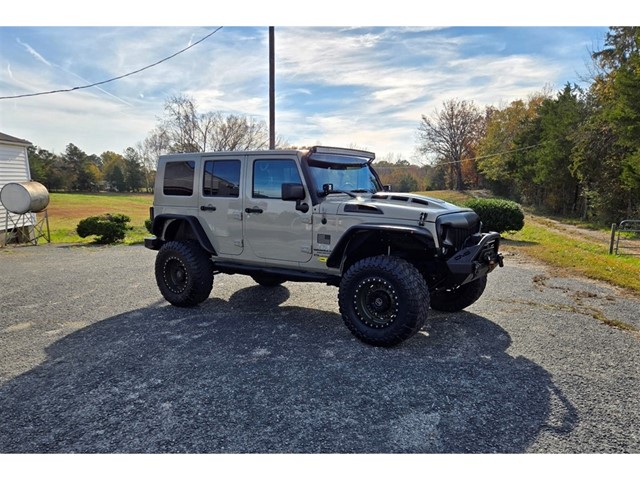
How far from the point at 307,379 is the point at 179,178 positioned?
3.41 m

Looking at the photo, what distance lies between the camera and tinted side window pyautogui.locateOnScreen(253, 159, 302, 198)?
15.1 ft

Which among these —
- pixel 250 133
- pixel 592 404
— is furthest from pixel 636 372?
pixel 250 133

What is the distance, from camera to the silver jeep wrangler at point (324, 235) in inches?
154

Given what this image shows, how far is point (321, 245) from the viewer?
173 inches

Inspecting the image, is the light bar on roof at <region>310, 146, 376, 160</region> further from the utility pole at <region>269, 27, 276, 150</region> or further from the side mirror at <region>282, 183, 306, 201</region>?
the utility pole at <region>269, 27, 276, 150</region>

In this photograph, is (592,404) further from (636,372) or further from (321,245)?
(321,245)

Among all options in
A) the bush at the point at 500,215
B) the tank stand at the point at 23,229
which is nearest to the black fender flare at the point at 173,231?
the bush at the point at 500,215

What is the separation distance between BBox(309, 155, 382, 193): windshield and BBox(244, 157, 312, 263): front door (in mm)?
221

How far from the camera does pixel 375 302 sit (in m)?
4.04

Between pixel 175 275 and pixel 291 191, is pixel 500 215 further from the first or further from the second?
pixel 175 275

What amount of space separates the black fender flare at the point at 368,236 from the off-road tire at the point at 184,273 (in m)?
1.87

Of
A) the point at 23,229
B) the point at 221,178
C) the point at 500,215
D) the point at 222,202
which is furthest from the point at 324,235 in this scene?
the point at 23,229

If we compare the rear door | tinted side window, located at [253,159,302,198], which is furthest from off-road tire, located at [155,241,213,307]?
tinted side window, located at [253,159,302,198]

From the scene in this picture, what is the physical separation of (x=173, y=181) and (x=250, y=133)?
111 ft
